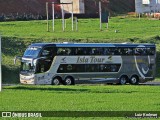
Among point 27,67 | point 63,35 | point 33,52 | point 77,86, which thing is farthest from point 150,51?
point 63,35

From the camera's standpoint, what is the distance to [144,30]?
73938mm

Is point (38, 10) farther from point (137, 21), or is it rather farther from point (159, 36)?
point (159, 36)

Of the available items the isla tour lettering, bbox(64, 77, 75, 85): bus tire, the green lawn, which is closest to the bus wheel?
the isla tour lettering

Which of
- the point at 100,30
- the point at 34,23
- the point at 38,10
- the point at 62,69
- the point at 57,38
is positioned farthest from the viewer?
the point at 38,10

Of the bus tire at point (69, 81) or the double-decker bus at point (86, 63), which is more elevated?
the double-decker bus at point (86, 63)

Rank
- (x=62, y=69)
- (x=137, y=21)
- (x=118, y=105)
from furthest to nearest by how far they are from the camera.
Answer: (x=137, y=21)
(x=62, y=69)
(x=118, y=105)

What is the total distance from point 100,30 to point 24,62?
76.0 ft

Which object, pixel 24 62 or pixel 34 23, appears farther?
pixel 34 23

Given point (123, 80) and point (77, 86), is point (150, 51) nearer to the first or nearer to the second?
point (123, 80)

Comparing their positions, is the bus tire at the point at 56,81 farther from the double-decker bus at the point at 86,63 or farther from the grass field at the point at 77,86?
the grass field at the point at 77,86

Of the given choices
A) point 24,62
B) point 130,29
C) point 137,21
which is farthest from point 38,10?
point 24,62

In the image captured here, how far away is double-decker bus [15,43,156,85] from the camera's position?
4934cm

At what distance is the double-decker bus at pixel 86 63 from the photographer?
1943 inches

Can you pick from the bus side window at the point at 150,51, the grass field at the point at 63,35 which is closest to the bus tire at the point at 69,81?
the grass field at the point at 63,35
